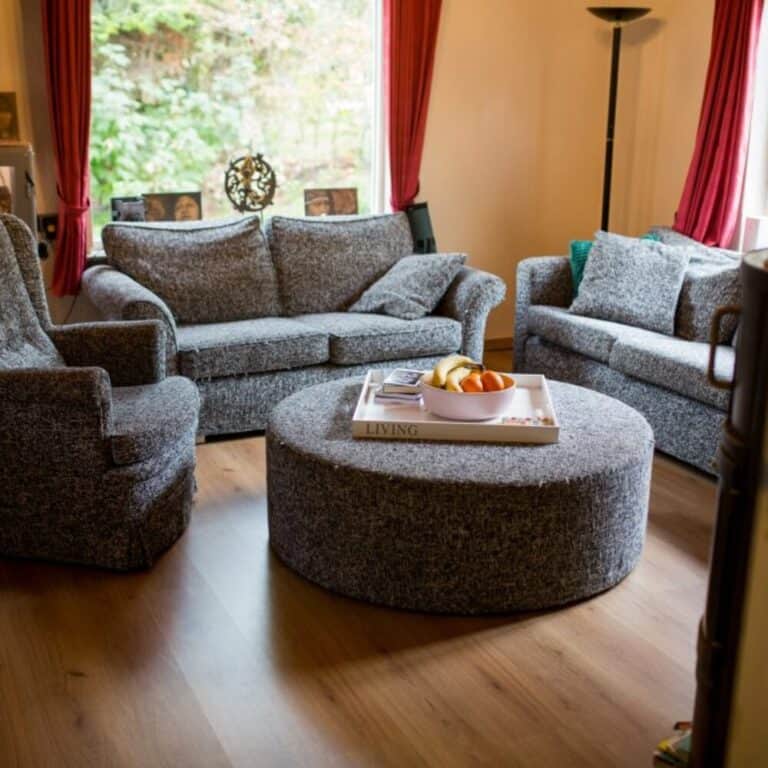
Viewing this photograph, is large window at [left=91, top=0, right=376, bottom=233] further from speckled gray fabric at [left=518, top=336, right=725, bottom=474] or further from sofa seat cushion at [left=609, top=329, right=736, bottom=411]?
sofa seat cushion at [left=609, top=329, right=736, bottom=411]

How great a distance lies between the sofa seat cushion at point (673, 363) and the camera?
3.53m

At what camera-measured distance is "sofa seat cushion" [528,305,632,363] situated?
4.12m

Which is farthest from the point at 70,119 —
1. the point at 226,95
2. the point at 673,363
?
the point at 673,363

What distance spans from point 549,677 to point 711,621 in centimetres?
107

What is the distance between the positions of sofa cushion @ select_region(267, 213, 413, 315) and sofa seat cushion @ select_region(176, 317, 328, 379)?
329 millimetres

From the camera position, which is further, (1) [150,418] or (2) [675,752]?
(1) [150,418]

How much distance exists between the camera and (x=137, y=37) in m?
4.48

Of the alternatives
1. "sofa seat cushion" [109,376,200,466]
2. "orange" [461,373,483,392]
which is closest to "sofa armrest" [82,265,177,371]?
"sofa seat cushion" [109,376,200,466]

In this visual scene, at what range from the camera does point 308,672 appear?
235 cm

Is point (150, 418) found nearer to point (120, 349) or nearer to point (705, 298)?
point (120, 349)

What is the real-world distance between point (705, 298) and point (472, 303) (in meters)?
0.95

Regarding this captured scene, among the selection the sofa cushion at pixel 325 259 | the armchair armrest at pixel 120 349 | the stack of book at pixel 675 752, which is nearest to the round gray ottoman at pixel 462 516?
the armchair armrest at pixel 120 349

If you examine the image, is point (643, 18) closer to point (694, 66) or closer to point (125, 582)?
point (694, 66)

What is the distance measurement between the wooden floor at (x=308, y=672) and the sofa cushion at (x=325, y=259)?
5.60 ft
